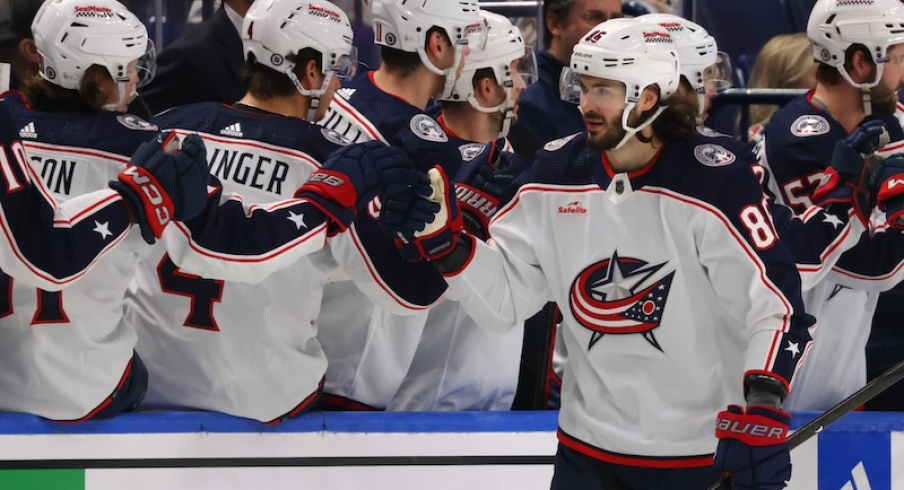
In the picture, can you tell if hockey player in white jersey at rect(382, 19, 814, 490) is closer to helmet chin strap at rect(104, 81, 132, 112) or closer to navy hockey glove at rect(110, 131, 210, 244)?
navy hockey glove at rect(110, 131, 210, 244)

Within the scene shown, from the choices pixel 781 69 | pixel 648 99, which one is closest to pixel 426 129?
pixel 648 99

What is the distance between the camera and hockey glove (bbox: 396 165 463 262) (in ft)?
10.3

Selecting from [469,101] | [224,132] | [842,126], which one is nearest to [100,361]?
[224,132]

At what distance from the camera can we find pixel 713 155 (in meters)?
3.18

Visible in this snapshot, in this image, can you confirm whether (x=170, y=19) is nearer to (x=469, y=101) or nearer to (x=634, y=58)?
(x=469, y=101)

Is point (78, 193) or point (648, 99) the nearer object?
point (648, 99)

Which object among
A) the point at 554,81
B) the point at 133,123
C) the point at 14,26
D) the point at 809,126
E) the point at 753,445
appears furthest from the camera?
the point at 554,81

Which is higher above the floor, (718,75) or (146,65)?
(146,65)

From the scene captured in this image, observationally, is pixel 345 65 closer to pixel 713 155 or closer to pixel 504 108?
pixel 504 108

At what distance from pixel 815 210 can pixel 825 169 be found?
322mm

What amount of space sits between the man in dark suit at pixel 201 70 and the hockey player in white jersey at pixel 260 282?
118 cm

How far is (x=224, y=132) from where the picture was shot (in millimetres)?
3721

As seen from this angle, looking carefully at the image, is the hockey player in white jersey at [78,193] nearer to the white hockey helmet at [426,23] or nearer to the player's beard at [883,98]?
the white hockey helmet at [426,23]

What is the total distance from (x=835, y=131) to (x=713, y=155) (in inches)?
38.5
